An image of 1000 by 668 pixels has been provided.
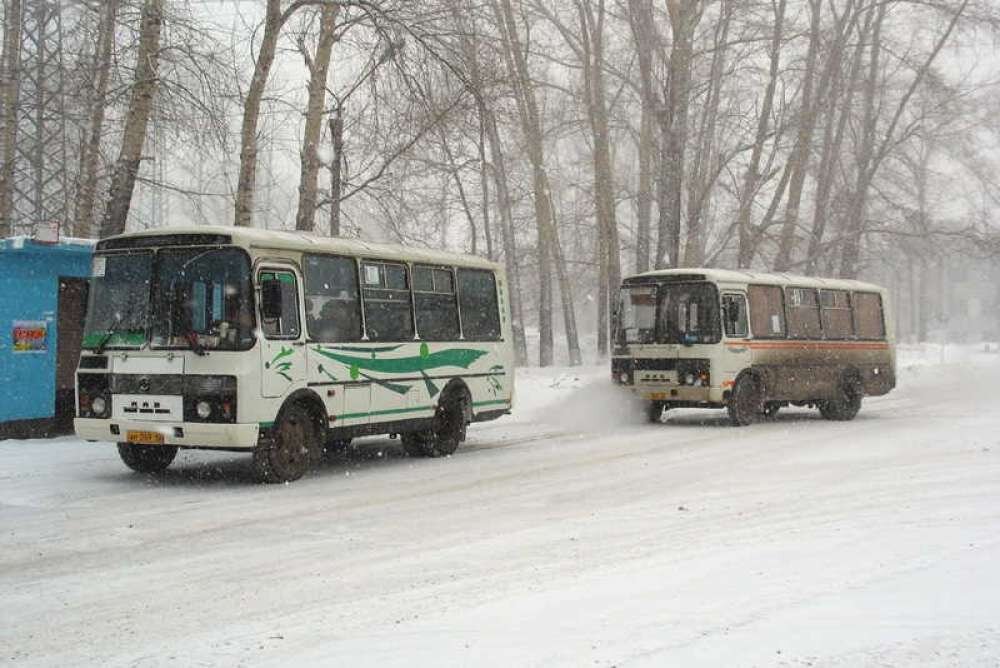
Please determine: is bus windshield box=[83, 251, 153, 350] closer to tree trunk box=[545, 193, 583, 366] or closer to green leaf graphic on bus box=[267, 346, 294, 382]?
green leaf graphic on bus box=[267, 346, 294, 382]

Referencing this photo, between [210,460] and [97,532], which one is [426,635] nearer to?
[97,532]

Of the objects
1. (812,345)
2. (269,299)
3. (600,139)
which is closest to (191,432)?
(269,299)

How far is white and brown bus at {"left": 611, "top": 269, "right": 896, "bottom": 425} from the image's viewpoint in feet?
65.5

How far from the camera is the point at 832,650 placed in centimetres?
595

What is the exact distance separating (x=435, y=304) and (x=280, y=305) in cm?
343

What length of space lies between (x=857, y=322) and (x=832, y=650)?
18.9 m

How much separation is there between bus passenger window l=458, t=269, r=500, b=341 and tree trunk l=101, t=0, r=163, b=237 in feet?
20.0

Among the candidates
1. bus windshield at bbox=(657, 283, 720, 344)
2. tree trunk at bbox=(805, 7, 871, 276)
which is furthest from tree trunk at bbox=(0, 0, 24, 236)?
tree trunk at bbox=(805, 7, 871, 276)

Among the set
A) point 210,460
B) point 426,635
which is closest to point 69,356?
point 210,460

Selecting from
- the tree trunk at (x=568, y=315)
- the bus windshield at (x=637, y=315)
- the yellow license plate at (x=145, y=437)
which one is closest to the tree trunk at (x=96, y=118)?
the yellow license plate at (x=145, y=437)

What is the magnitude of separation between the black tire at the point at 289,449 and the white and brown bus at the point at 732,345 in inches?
334

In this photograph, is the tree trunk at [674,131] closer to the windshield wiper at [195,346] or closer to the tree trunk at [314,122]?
the tree trunk at [314,122]

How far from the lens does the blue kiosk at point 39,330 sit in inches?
621

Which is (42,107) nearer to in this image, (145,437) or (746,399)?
(145,437)
